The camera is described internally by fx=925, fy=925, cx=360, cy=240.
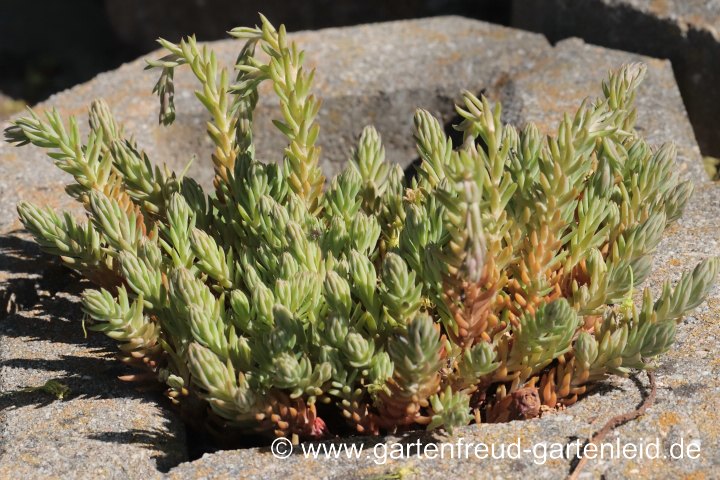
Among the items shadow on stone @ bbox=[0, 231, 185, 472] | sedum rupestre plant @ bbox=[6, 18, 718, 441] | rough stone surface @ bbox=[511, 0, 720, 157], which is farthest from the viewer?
rough stone surface @ bbox=[511, 0, 720, 157]

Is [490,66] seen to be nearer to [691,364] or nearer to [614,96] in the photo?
[614,96]

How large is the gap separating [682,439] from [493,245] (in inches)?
21.4

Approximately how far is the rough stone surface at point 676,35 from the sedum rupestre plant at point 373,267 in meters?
1.14

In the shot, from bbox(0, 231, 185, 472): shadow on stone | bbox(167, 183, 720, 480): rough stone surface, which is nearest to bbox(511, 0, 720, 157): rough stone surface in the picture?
bbox(167, 183, 720, 480): rough stone surface

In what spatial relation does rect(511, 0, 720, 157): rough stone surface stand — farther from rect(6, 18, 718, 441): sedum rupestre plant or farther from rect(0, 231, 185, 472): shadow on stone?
rect(0, 231, 185, 472): shadow on stone

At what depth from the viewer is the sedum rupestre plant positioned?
5.85 feet

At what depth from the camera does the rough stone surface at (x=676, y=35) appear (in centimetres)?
318

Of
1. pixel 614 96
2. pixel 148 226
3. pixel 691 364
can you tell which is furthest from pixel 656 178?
pixel 148 226

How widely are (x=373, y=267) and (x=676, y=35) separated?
6.20 ft

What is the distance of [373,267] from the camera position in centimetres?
→ 186

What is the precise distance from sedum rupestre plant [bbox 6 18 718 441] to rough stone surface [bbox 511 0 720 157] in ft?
3.73

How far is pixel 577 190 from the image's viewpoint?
1.89 metres

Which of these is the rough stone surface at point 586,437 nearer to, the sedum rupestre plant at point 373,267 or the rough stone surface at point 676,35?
the sedum rupestre plant at point 373,267

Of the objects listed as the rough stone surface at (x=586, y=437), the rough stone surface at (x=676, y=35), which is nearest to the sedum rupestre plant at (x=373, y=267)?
the rough stone surface at (x=586, y=437)
